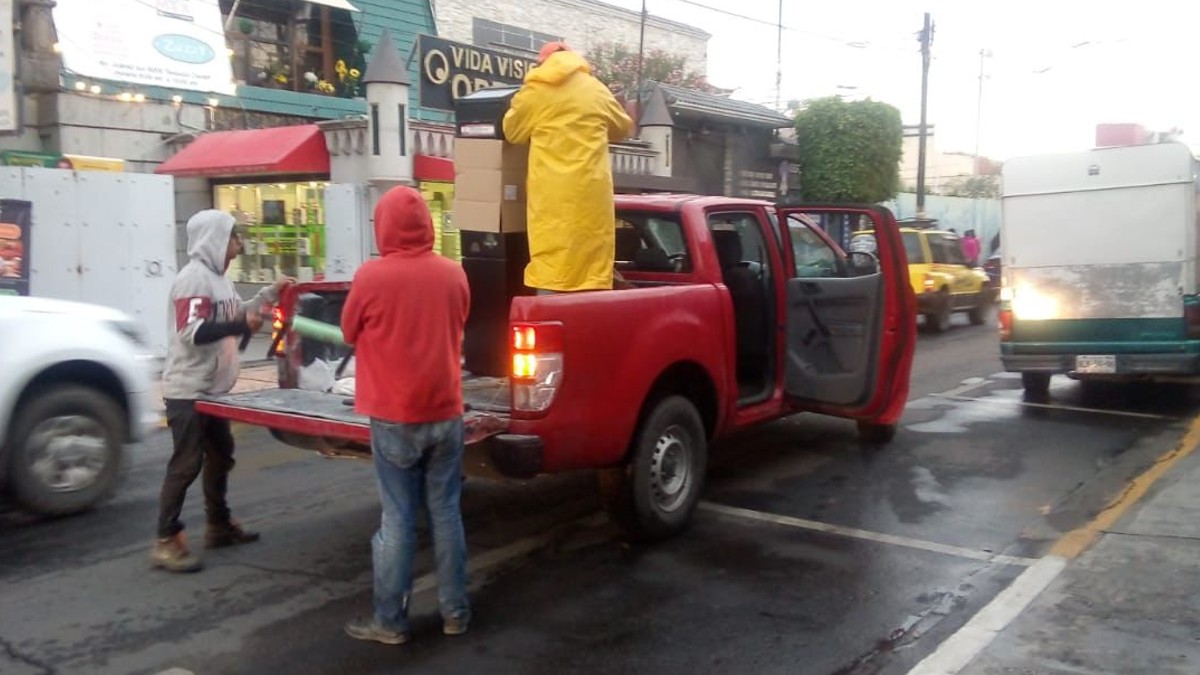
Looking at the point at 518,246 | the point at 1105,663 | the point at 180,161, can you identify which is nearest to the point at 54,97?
the point at 180,161

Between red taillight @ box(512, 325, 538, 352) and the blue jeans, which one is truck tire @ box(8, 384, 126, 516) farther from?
red taillight @ box(512, 325, 538, 352)

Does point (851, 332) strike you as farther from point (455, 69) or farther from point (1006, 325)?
point (455, 69)

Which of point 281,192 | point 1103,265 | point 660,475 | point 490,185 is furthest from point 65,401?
point 281,192

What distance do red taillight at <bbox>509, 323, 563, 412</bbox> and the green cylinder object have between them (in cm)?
152

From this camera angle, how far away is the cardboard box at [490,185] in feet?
20.3

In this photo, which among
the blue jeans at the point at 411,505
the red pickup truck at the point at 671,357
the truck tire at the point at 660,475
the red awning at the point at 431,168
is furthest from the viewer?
the red awning at the point at 431,168

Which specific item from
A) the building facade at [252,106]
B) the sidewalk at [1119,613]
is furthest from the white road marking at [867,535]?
the building facade at [252,106]

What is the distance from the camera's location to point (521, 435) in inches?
202

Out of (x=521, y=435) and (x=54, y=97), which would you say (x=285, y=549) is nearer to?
(x=521, y=435)

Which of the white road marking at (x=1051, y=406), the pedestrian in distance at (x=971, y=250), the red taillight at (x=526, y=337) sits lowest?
the white road marking at (x=1051, y=406)

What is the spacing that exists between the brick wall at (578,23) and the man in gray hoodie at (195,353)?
56.1ft

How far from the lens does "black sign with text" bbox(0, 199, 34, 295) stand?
11984 millimetres

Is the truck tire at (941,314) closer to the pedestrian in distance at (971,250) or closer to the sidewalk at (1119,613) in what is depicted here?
the pedestrian in distance at (971,250)

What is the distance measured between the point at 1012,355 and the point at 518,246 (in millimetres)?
5949
